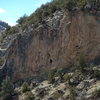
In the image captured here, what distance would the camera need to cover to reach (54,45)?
133 feet

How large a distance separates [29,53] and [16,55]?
8.13 feet

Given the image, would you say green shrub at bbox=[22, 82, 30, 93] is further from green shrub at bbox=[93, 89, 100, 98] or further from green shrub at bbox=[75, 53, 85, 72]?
green shrub at bbox=[93, 89, 100, 98]

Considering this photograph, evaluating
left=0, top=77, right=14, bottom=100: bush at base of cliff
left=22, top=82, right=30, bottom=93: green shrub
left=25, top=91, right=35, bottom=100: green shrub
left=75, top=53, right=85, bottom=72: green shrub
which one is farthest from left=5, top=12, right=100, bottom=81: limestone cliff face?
left=25, top=91, right=35, bottom=100: green shrub

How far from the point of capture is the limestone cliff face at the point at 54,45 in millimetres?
37562

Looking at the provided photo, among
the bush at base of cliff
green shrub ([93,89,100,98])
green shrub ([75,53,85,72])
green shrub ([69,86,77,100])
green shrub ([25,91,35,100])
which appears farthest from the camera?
the bush at base of cliff

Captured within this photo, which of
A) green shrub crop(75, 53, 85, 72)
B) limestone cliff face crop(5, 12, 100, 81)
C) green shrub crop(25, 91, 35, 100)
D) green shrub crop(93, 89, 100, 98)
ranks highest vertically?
limestone cliff face crop(5, 12, 100, 81)

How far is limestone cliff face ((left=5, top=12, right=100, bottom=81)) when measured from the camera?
37.6m

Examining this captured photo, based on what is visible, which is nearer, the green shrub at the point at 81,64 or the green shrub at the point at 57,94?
the green shrub at the point at 57,94

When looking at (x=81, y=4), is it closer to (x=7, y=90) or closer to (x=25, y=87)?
(x=25, y=87)

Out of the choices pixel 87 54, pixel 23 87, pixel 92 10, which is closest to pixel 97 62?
pixel 87 54

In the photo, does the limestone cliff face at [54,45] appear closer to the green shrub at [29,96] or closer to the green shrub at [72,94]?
the green shrub at [29,96]

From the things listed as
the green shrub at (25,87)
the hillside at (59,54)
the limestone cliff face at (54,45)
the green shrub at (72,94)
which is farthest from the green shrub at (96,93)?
the green shrub at (25,87)

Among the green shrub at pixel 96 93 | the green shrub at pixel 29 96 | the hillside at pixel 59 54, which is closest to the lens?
the green shrub at pixel 96 93

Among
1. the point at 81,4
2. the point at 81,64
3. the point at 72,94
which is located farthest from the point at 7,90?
the point at 81,4
